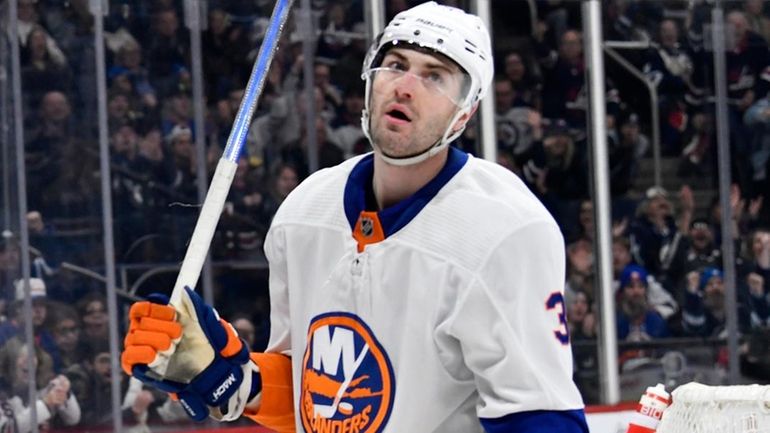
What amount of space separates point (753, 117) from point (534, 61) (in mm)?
751

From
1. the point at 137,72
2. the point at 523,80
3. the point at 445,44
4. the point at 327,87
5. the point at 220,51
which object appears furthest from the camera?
the point at 523,80

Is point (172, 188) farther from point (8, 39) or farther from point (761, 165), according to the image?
point (761, 165)

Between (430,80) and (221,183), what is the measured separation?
312 millimetres

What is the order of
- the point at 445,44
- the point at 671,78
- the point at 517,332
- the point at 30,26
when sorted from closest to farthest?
the point at 517,332 < the point at 445,44 < the point at 30,26 < the point at 671,78

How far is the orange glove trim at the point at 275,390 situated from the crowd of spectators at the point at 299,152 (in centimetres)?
237

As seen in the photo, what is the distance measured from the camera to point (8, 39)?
462 cm

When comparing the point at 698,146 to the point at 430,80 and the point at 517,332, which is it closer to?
the point at 430,80

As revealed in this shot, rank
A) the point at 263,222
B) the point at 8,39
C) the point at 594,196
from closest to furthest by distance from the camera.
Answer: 1. the point at 8,39
2. the point at 263,222
3. the point at 594,196

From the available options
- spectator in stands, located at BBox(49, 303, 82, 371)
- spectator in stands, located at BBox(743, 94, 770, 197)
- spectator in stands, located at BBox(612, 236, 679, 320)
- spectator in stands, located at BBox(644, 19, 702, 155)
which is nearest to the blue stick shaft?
spectator in stands, located at BBox(49, 303, 82, 371)

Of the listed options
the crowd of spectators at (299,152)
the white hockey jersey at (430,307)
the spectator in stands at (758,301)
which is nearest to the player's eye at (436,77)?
the white hockey jersey at (430,307)

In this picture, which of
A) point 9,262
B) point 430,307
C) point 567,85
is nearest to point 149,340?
point 430,307

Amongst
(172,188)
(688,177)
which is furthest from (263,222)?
(688,177)

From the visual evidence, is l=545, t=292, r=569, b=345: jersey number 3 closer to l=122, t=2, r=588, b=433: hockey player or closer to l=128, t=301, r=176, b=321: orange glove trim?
l=122, t=2, r=588, b=433: hockey player

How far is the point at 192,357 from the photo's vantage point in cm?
222
